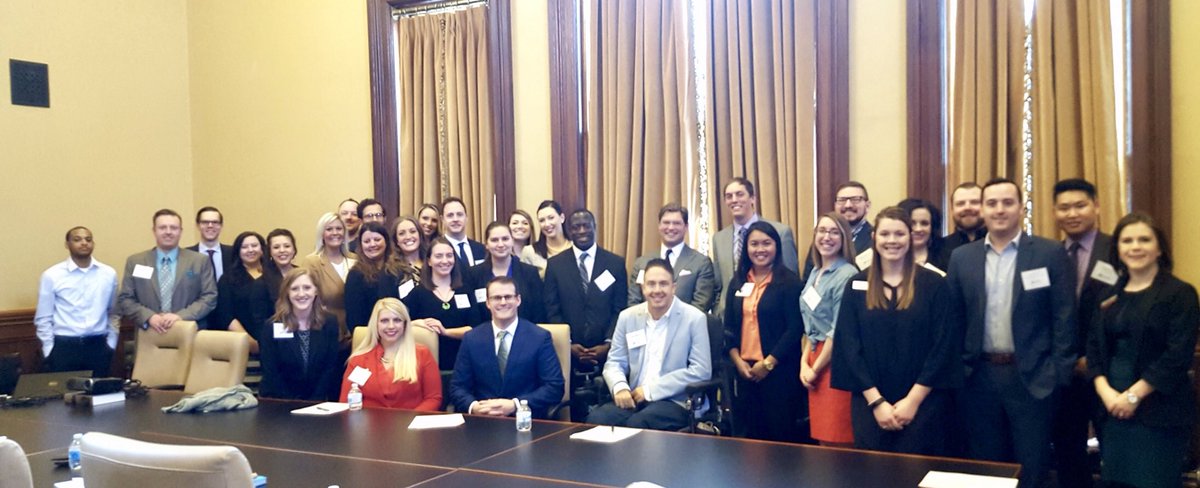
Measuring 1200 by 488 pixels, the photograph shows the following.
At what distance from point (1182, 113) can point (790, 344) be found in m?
2.29

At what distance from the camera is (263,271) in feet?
18.7

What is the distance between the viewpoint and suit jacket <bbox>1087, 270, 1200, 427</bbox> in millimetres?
3383

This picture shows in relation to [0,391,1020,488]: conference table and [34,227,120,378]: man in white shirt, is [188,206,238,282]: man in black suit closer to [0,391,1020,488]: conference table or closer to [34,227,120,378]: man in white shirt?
[34,227,120,378]: man in white shirt

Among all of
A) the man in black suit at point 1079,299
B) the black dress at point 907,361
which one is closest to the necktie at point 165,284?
the black dress at point 907,361

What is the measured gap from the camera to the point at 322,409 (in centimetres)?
388

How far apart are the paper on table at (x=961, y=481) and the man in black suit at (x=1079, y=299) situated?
1497 mm

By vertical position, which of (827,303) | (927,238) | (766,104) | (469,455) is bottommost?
(469,455)

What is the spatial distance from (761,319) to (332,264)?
2.57m

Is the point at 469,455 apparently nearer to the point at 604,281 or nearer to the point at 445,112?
the point at 604,281

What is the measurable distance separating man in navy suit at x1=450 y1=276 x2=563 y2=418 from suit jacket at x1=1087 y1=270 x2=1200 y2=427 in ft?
7.69

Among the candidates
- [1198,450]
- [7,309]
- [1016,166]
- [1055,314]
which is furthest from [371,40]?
[1198,450]

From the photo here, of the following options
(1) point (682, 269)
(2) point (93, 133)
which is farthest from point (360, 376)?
(2) point (93, 133)

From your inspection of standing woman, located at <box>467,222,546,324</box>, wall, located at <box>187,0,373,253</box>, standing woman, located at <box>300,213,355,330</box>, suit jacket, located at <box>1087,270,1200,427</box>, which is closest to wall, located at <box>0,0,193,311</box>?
wall, located at <box>187,0,373,253</box>

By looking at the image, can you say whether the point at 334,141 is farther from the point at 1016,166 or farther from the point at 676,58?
the point at 1016,166
